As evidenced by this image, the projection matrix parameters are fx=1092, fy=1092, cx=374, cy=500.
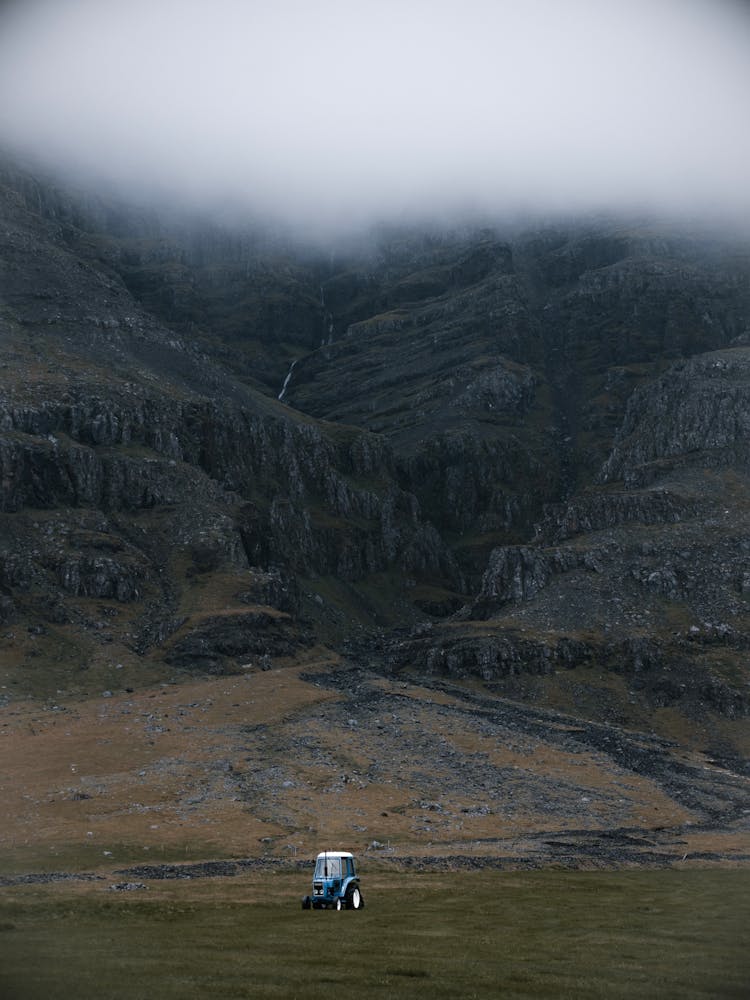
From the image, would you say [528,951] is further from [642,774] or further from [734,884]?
[642,774]

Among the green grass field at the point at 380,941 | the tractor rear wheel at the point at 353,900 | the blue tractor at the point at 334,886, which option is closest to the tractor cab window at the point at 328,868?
the blue tractor at the point at 334,886

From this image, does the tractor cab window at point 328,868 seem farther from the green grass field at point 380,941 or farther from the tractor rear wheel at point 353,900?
the green grass field at point 380,941

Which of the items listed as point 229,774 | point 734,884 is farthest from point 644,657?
point 734,884

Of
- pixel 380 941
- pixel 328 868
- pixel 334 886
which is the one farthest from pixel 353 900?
pixel 380 941

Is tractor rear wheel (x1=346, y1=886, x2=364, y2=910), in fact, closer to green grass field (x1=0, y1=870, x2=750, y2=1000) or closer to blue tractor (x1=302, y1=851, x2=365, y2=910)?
blue tractor (x1=302, y1=851, x2=365, y2=910)

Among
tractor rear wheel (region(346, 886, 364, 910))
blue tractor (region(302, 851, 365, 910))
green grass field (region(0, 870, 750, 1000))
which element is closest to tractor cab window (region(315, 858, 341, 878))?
blue tractor (region(302, 851, 365, 910))

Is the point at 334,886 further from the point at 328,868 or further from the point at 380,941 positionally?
the point at 380,941
